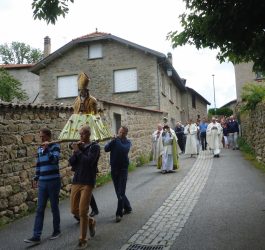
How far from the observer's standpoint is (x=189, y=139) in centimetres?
1908

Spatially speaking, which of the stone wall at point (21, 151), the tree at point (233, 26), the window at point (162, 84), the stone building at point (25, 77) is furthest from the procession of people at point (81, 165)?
the stone building at point (25, 77)

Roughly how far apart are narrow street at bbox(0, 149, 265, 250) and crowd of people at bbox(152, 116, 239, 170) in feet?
5.99

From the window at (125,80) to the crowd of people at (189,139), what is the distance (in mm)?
5564

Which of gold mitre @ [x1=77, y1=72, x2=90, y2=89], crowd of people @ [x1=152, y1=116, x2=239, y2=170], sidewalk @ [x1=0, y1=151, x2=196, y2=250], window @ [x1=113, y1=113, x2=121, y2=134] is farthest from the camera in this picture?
window @ [x1=113, y1=113, x2=121, y2=134]

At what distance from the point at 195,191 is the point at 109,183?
129 inches

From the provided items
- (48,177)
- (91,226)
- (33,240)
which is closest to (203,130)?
(91,226)

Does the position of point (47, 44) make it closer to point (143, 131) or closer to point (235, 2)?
point (143, 131)

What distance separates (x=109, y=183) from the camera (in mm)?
12562

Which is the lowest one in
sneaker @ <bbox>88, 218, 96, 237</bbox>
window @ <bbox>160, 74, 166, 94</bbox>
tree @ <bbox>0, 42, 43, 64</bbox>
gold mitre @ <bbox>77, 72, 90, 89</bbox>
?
sneaker @ <bbox>88, 218, 96, 237</bbox>

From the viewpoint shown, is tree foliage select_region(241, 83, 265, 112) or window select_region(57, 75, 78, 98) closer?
tree foliage select_region(241, 83, 265, 112)

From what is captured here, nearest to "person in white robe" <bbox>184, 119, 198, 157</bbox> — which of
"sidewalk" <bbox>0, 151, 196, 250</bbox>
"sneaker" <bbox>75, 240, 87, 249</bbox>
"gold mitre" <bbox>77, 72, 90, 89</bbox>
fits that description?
"sidewalk" <bbox>0, 151, 196, 250</bbox>

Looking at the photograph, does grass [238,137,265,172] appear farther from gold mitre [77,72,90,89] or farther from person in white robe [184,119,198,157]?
gold mitre [77,72,90,89]

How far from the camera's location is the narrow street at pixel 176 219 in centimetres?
616

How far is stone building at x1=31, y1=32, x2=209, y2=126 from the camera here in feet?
82.7
